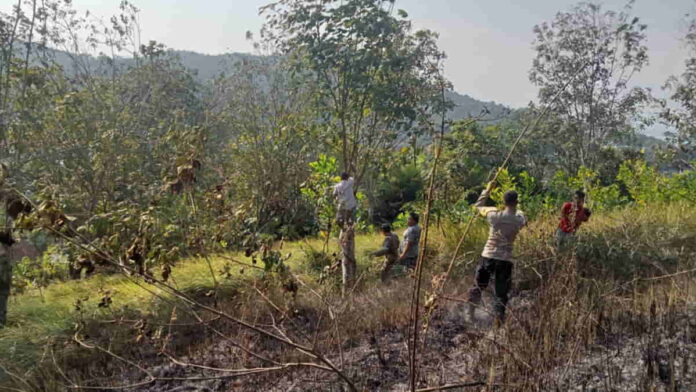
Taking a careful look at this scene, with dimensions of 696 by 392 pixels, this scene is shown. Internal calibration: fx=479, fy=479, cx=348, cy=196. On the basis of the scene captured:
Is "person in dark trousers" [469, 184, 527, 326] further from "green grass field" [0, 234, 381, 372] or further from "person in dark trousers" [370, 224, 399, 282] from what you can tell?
"green grass field" [0, 234, 381, 372]

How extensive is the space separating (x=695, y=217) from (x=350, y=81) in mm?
6282

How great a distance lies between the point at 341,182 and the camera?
740 centimetres

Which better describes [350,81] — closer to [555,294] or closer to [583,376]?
[555,294]

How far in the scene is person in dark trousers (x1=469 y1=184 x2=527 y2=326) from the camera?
4.95 m

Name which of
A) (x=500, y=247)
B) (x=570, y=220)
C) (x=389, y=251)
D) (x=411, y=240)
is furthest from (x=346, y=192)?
(x=570, y=220)

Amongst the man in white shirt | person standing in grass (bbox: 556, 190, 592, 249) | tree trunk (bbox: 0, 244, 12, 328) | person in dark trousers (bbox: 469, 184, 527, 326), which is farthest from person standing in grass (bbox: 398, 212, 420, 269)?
tree trunk (bbox: 0, 244, 12, 328)

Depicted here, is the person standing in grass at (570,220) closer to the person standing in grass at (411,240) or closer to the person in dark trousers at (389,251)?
the person standing in grass at (411,240)

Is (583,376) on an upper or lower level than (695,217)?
lower

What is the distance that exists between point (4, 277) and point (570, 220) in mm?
6620

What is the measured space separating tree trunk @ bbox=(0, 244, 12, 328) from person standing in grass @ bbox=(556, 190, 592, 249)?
6462mm

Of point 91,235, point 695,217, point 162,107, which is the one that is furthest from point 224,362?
point 162,107

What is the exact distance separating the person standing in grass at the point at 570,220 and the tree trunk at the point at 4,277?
21.2 ft

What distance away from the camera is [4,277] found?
15.7ft

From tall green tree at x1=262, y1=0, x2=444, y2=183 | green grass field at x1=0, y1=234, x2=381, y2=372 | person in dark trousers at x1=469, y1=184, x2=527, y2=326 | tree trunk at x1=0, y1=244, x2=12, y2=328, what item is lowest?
green grass field at x1=0, y1=234, x2=381, y2=372
